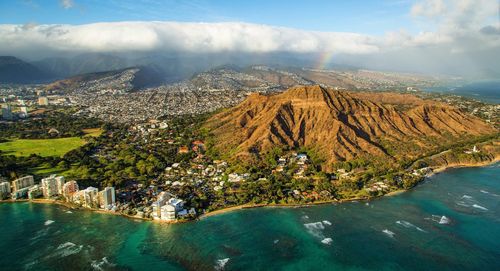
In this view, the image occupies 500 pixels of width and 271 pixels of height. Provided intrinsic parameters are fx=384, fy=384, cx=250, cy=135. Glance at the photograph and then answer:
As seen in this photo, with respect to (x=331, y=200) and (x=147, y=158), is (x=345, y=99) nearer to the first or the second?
(x=331, y=200)

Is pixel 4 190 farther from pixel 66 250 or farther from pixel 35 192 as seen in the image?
pixel 66 250

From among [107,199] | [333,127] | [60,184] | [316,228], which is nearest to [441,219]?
[316,228]

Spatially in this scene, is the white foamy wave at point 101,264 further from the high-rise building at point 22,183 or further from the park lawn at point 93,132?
the park lawn at point 93,132

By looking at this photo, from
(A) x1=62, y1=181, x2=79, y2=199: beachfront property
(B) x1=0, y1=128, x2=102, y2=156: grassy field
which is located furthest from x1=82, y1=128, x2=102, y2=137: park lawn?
(A) x1=62, y1=181, x2=79, y2=199: beachfront property

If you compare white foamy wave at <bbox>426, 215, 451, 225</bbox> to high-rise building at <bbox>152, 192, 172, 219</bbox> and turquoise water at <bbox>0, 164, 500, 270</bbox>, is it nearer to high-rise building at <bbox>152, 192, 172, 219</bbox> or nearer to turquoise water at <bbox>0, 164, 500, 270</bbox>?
turquoise water at <bbox>0, 164, 500, 270</bbox>

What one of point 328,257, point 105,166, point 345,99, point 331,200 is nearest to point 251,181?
point 331,200
